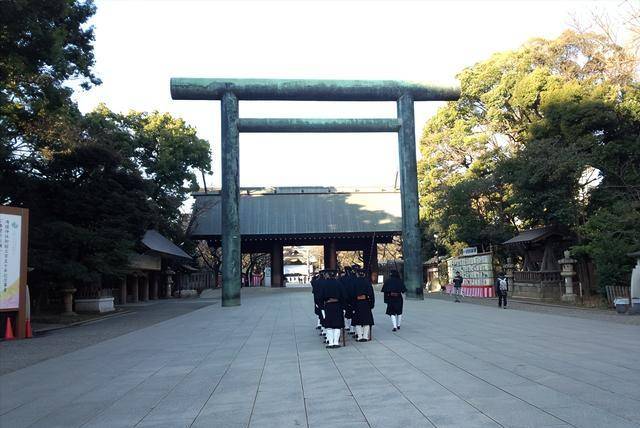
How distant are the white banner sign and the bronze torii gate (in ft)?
29.9

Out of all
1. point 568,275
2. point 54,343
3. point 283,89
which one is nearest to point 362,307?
point 54,343

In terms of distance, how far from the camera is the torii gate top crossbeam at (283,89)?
2222 centimetres

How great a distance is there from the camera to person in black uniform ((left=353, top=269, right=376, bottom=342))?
1108 centimetres

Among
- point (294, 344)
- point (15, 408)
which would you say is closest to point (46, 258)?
point (294, 344)

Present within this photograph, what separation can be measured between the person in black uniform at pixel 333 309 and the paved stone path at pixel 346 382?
329mm

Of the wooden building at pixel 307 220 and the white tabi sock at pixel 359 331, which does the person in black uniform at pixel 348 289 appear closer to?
the white tabi sock at pixel 359 331

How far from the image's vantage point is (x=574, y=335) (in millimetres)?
11234

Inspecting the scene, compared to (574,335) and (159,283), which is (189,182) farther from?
(574,335)

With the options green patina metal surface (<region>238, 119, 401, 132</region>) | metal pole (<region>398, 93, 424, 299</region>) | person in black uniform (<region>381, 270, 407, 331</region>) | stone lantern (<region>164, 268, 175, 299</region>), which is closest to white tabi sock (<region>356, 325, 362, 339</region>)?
person in black uniform (<region>381, 270, 407, 331</region>)

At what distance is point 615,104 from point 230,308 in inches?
742

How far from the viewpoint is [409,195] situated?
23281mm

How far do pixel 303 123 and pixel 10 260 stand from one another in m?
12.8

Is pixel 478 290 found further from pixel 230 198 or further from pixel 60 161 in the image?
pixel 60 161

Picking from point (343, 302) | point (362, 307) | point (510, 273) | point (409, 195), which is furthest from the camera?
point (510, 273)
